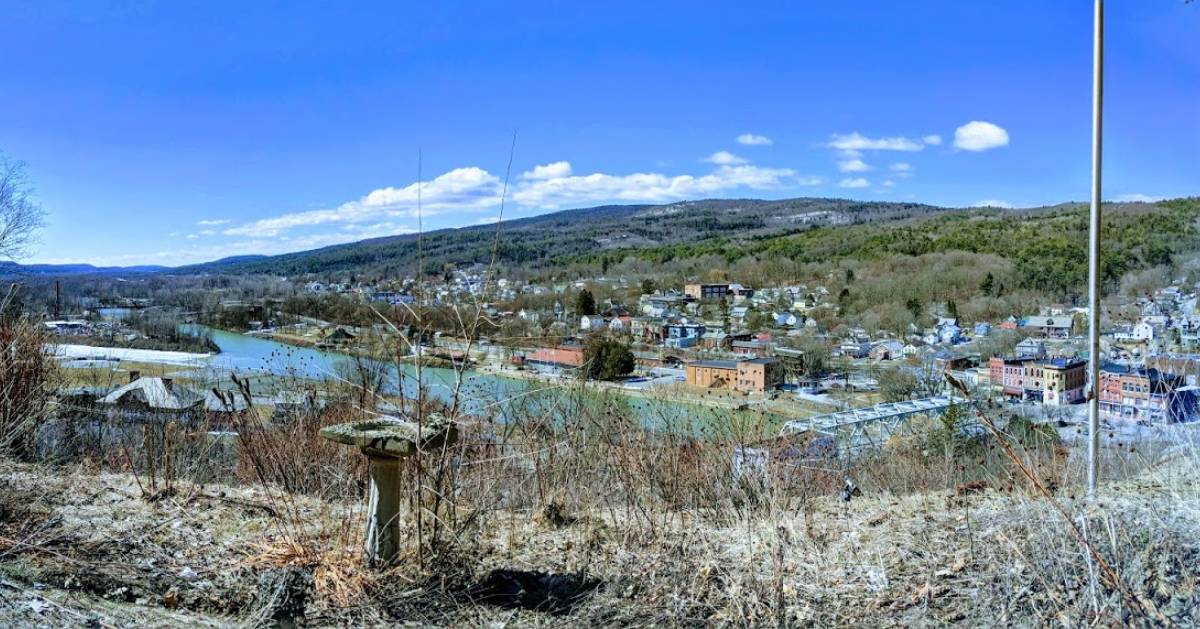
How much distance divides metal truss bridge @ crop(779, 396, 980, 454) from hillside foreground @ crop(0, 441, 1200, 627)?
4195 millimetres

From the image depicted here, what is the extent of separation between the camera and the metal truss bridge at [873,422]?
8531 millimetres

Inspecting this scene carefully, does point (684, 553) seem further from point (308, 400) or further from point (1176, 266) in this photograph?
point (1176, 266)

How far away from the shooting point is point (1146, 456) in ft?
16.2

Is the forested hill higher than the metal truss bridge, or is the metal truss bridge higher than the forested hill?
the forested hill

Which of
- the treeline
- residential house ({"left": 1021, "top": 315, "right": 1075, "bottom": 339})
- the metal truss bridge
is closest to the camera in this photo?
the metal truss bridge

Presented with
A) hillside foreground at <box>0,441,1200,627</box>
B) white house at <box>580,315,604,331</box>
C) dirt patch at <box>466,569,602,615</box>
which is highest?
hillside foreground at <box>0,441,1200,627</box>

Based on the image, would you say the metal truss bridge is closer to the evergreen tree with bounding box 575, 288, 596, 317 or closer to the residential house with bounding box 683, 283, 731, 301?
the evergreen tree with bounding box 575, 288, 596, 317

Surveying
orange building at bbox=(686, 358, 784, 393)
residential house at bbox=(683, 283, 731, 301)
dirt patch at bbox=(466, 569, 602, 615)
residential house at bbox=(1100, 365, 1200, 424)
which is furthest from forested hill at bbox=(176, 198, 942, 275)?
dirt patch at bbox=(466, 569, 602, 615)

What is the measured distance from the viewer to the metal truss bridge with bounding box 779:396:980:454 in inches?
336

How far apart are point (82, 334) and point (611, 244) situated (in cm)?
8212

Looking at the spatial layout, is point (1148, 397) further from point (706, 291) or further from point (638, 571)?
point (706, 291)

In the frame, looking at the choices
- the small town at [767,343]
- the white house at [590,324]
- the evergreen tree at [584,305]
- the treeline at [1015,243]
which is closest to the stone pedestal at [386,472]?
the small town at [767,343]

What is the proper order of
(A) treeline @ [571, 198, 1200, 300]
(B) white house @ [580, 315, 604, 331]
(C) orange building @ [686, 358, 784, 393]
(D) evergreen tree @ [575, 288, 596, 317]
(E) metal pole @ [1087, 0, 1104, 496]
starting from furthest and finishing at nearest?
(D) evergreen tree @ [575, 288, 596, 317] → (B) white house @ [580, 315, 604, 331] → (C) orange building @ [686, 358, 784, 393] → (A) treeline @ [571, 198, 1200, 300] → (E) metal pole @ [1087, 0, 1104, 496]

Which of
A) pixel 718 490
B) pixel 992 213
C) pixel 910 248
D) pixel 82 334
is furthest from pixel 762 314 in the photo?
pixel 992 213
